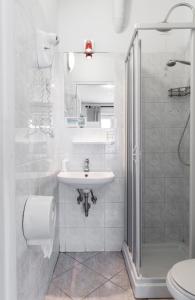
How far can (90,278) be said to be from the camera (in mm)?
1979

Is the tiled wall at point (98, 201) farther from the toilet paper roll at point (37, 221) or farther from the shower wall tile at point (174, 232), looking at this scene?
the toilet paper roll at point (37, 221)

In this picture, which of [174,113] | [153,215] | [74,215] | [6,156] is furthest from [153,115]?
[6,156]

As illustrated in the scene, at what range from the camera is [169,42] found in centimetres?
234

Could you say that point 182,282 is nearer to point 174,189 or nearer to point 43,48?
point 174,189

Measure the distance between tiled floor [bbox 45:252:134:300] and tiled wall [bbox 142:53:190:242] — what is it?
0.44m

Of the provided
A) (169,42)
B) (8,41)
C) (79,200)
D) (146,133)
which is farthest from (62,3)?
(79,200)

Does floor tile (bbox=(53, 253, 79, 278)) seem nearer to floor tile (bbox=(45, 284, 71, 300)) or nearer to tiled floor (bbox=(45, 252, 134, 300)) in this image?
tiled floor (bbox=(45, 252, 134, 300))

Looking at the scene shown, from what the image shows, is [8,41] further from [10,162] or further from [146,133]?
[146,133]

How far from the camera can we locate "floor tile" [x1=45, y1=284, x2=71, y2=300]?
68.3 inches

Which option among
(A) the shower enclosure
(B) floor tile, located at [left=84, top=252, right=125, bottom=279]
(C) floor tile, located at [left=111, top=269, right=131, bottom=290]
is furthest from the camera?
(A) the shower enclosure

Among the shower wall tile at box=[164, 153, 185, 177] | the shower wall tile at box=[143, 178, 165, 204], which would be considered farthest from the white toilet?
the shower wall tile at box=[164, 153, 185, 177]

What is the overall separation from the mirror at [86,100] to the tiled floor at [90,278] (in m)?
1.34

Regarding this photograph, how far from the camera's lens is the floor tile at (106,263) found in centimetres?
208

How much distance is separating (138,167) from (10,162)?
104cm
